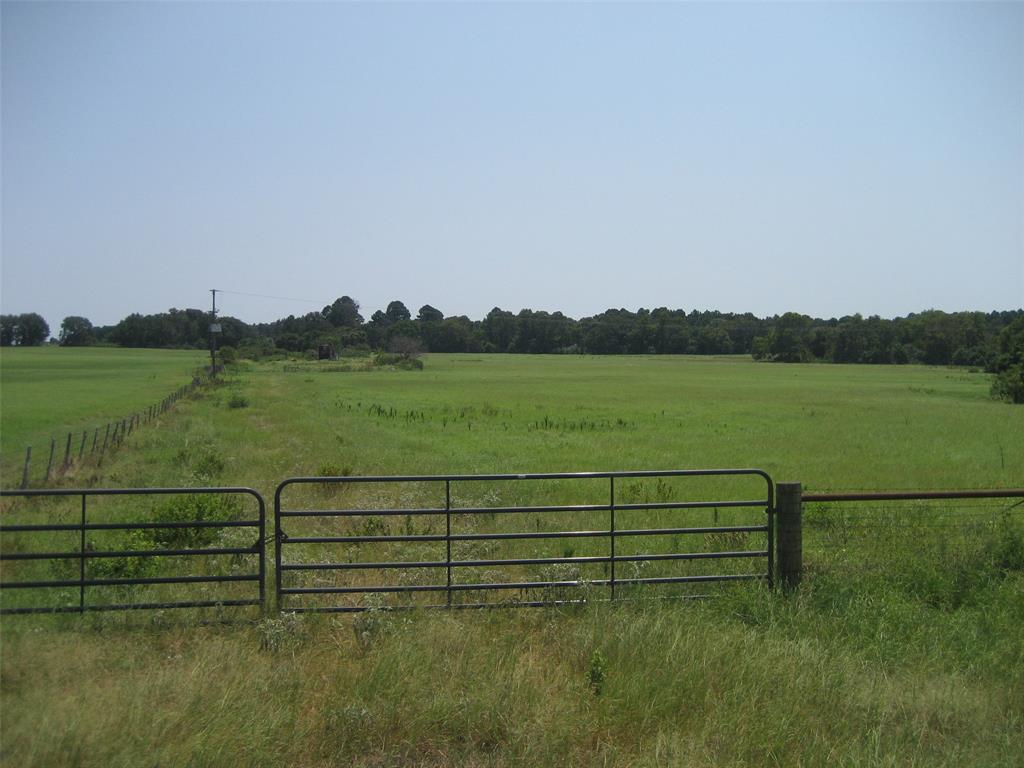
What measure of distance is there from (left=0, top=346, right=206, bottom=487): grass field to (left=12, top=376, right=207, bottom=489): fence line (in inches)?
35.1

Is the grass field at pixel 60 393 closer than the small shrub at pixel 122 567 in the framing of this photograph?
No

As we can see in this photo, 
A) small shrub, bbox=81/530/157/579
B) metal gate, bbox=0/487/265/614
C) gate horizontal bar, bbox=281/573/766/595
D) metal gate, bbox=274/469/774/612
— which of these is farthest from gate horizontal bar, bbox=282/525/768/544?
small shrub, bbox=81/530/157/579

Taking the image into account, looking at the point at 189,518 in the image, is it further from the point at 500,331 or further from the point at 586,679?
the point at 500,331

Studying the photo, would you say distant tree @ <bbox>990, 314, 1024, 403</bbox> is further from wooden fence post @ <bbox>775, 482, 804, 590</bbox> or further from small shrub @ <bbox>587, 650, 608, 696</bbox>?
small shrub @ <bbox>587, 650, 608, 696</bbox>

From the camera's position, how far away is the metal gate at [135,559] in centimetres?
640

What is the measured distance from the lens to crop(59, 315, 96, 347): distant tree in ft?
138

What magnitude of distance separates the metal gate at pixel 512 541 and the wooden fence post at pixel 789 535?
0.11 m

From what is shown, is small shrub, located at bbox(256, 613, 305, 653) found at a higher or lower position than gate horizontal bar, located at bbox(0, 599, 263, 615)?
lower

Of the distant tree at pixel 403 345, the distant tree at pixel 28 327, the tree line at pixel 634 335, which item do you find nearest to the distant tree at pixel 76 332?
the tree line at pixel 634 335

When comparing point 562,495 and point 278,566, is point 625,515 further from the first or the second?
point 278,566

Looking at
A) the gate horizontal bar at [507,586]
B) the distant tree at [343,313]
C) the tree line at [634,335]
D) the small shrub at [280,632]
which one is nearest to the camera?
the small shrub at [280,632]

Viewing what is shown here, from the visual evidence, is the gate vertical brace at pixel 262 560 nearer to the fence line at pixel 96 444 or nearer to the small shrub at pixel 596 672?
the small shrub at pixel 596 672

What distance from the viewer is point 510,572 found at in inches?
360

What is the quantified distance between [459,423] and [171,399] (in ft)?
67.8
